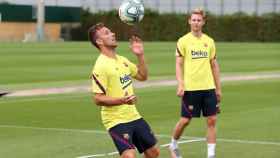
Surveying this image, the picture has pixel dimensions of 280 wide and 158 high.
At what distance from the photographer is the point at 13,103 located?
20406 mm

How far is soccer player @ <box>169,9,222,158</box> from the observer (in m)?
11.4

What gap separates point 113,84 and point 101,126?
22.4 ft

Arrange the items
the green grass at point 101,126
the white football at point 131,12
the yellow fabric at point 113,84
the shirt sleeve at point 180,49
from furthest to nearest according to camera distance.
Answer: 1. the green grass at point 101,126
2. the shirt sleeve at point 180,49
3. the white football at point 131,12
4. the yellow fabric at point 113,84

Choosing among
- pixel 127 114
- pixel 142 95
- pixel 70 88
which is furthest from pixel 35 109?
pixel 127 114

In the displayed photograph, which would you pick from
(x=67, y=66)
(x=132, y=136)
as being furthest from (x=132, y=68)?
(x=67, y=66)

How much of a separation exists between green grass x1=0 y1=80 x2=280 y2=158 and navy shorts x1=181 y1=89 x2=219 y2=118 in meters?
0.86

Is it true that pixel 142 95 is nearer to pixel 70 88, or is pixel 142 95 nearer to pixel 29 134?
pixel 70 88

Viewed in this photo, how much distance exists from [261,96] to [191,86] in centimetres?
1065

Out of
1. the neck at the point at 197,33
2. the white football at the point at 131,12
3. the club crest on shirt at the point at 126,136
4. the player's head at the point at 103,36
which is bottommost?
the club crest on shirt at the point at 126,136

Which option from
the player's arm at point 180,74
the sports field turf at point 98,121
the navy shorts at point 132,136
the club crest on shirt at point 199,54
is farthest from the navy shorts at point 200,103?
the navy shorts at point 132,136

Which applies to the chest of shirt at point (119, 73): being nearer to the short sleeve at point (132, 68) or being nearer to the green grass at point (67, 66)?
the short sleeve at point (132, 68)

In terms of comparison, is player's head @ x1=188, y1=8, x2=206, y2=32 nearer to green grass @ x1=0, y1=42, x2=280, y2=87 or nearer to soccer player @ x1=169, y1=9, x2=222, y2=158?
soccer player @ x1=169, y1=9, x2=222, y2=158

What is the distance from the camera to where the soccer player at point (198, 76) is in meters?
11.4

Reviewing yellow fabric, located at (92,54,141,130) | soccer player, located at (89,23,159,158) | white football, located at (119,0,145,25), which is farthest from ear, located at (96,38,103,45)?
white football, located at (119,0,145,25)
